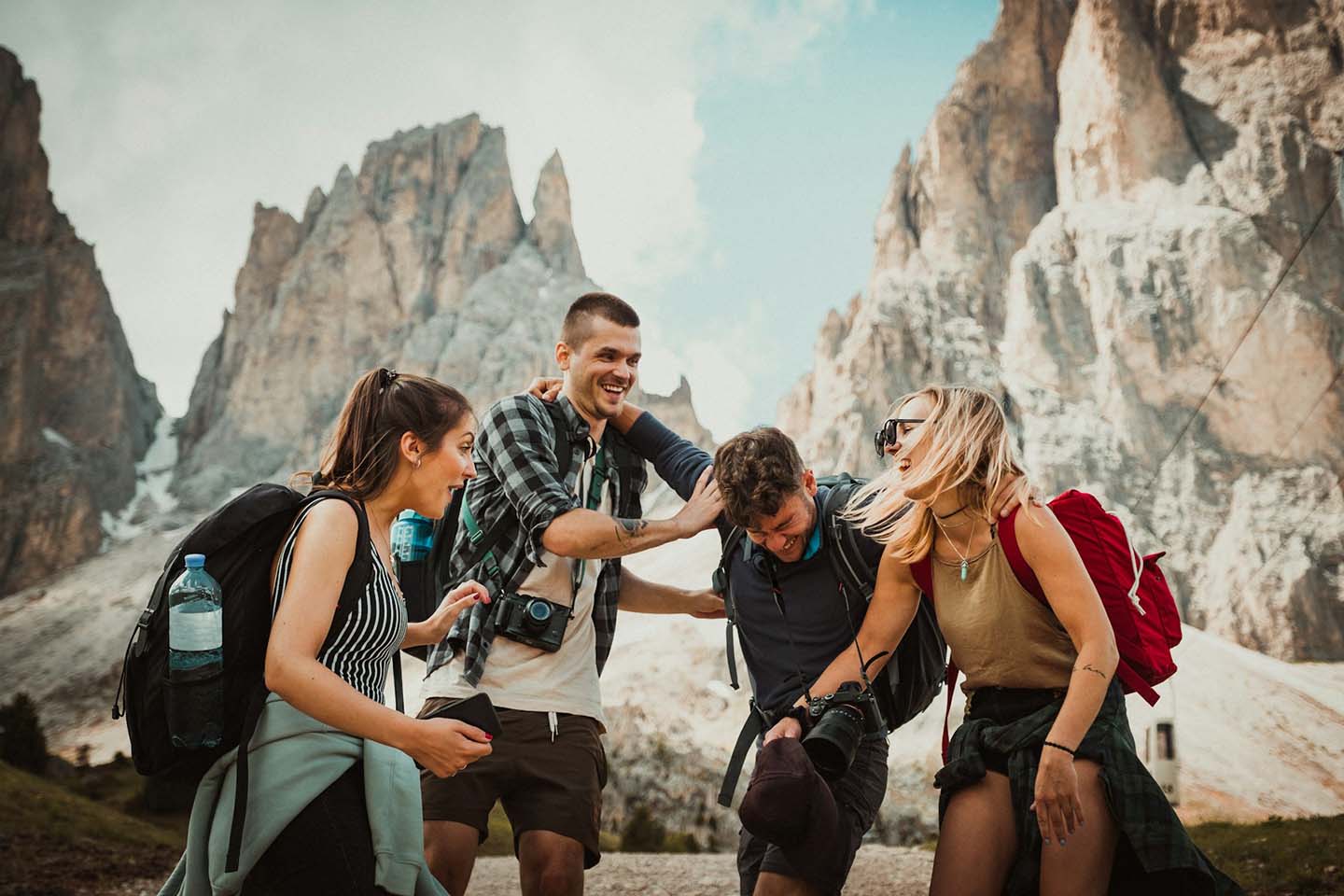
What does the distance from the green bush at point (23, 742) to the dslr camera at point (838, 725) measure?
26.6 m

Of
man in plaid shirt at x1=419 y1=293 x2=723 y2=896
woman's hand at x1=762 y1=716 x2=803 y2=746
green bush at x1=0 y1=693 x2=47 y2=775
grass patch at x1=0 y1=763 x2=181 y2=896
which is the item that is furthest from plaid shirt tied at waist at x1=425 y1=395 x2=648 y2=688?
green bush at x1=0 y1=693 x2=47 y2=775

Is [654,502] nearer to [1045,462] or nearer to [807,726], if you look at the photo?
[1045,462]

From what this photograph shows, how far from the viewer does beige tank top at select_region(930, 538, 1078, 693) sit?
3.29 meters

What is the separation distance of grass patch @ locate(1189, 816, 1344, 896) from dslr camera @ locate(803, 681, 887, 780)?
503 cm

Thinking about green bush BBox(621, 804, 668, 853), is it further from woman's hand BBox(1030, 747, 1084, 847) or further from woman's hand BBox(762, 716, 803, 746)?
woman's hand BBox(1030, 747, 1084, 847)

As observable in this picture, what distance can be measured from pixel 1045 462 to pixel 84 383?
279ft

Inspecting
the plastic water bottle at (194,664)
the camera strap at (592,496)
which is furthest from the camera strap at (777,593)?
the plastic water bottle at (194,664)

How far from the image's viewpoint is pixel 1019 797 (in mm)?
3221

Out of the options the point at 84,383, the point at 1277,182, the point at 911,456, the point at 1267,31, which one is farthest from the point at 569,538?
the point at 84,383

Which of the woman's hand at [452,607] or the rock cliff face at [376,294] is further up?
the rock cliff face at [376,294]

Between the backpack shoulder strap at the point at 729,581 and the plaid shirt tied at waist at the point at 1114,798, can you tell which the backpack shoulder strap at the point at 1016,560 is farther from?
the backpack shoulder strap at the point at 729,581

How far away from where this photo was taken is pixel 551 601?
4.10 metres

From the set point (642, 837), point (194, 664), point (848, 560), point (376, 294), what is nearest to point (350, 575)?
point (194, 664)

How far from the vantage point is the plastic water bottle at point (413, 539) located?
433 cm
